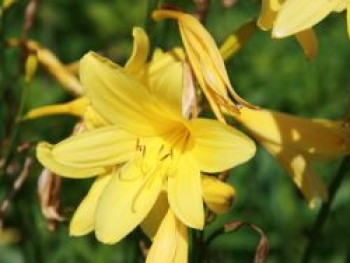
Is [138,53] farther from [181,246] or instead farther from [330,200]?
[330,200]

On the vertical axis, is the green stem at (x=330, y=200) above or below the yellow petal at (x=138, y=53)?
below

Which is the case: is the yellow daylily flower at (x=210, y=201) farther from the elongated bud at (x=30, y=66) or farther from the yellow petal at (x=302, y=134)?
the elongated bud at (x=30, y=66)

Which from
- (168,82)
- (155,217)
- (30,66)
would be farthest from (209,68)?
(30,66)

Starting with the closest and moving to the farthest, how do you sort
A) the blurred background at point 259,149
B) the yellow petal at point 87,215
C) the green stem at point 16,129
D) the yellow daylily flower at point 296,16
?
1. the yellow daylily flower at point 296,16
2. the yellow petal at point 87,215
3. the green stem at point 16,129
4. the blurred background at point 259,149

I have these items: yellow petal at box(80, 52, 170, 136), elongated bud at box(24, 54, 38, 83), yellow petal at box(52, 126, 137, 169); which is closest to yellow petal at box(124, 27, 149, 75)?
yellow petal at box(80, 52, 170, 136)

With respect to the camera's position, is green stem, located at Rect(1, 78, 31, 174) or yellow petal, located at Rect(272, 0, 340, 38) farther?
green stem, located at Rect(1, 78, 31, 174)

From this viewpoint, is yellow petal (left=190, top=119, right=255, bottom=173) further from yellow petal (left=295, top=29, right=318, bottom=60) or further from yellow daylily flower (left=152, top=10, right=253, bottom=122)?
yellow petal (left=295, top=29, right=318, bottom=60)

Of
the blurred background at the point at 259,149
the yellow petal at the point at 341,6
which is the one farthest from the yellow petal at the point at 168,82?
the blurred background at the point at 259,149
